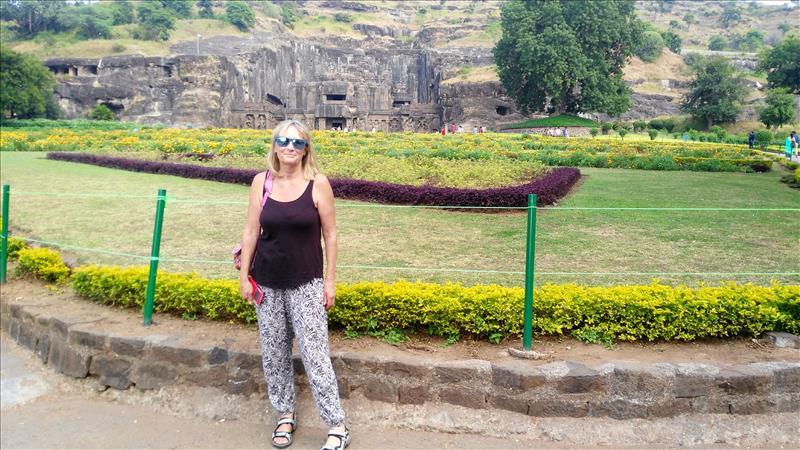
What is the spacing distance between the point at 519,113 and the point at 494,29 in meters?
19.9

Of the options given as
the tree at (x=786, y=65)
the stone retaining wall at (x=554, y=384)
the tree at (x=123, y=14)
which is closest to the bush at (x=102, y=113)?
the tree at (x=123, y=14)

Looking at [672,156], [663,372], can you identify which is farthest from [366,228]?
[672,156]

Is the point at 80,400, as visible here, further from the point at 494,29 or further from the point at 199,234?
the point at 494,29

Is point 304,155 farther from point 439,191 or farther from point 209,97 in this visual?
point 209,97

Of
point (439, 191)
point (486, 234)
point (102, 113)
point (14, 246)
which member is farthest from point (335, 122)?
point (14, 246)

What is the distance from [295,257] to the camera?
10.4 ft

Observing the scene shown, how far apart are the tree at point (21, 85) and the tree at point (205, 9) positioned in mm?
24853

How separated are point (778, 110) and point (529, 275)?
35.7 meters

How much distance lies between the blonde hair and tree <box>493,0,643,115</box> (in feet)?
107

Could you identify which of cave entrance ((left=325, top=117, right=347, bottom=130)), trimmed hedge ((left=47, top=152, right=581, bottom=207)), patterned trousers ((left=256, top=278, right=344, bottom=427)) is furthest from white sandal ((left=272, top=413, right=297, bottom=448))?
cave entrance ((left=325, top=117, right=347, bottom=130))

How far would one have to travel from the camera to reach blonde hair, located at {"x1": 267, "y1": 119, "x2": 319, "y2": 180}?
3215 millimetres

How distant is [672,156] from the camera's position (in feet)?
53.1

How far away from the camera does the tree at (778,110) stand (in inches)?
1304

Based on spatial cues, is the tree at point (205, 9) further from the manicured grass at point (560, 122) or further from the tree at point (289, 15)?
the manicured grass at point (560, 122)
